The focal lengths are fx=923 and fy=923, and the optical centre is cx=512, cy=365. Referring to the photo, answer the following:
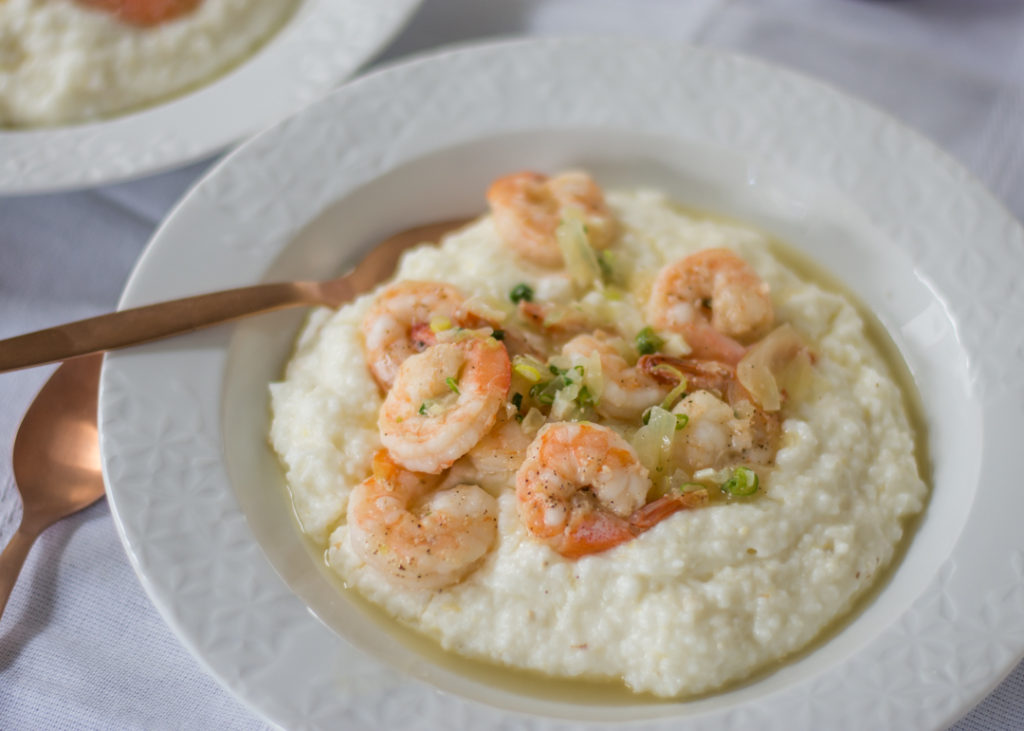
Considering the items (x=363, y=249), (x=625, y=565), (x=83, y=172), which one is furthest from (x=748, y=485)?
(x=83, y=172)

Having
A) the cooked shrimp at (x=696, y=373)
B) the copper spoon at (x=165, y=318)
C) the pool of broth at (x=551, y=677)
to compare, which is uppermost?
the cooked shrimp at (x=696, y=373)

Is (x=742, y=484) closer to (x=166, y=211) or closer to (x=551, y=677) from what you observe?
(x=551, y=677)

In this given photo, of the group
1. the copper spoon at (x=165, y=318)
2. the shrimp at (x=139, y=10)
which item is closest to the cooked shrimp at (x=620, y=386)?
the copper spoon at (x=165, y=318)

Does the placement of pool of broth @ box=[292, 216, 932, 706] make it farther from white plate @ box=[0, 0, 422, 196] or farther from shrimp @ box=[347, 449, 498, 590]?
white plate @ box=[0, 0, 422, 196]

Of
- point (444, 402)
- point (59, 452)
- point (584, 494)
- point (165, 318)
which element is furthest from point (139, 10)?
point (584, 494)

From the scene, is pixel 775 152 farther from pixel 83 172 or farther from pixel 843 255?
pixel 83 172

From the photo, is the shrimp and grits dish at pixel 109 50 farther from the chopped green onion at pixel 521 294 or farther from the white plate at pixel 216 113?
the chopped green onion at pixel 521 294
